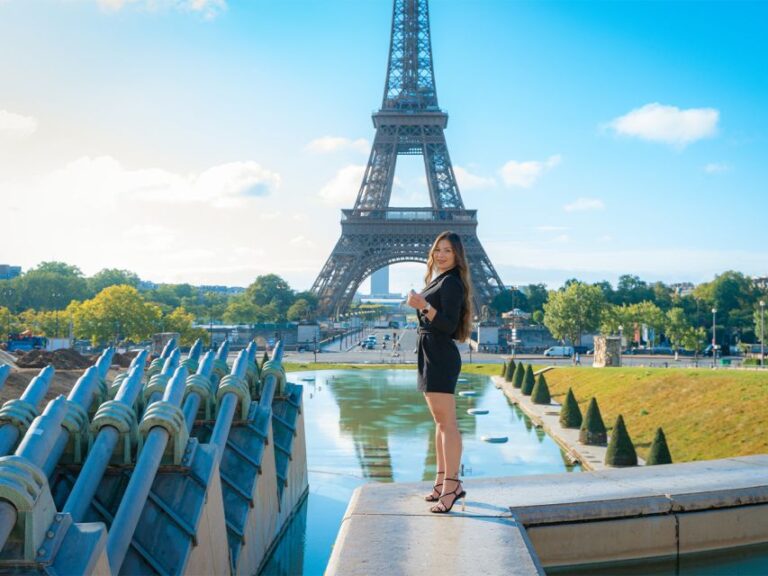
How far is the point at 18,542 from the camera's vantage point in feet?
12.5

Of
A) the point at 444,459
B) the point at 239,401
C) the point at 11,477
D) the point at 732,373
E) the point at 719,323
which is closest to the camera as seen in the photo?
the point at 11,477

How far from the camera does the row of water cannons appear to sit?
389cm

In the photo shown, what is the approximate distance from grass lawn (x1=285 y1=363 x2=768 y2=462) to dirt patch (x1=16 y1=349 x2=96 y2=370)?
19.1 meters

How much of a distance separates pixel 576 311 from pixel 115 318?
35.1 metres

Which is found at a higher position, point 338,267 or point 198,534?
point 338,267

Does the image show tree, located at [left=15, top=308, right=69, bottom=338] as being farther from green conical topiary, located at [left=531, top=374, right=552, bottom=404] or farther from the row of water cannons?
the row of water cannons

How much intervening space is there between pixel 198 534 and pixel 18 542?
2.52 meters

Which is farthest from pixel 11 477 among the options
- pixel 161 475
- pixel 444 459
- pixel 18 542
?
pixel 161 475

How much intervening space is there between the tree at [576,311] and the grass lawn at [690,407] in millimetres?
30215

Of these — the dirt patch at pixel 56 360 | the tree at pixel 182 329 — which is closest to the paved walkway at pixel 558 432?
the dirt patch at pixel 56 360

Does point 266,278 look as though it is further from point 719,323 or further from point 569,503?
point 569,503

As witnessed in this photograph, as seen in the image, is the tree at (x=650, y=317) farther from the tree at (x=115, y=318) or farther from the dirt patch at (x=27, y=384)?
the dirt patch at (x=27, y=384)

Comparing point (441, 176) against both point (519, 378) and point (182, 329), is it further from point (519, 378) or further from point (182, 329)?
point (519, 378)

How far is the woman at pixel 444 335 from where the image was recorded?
488cm
